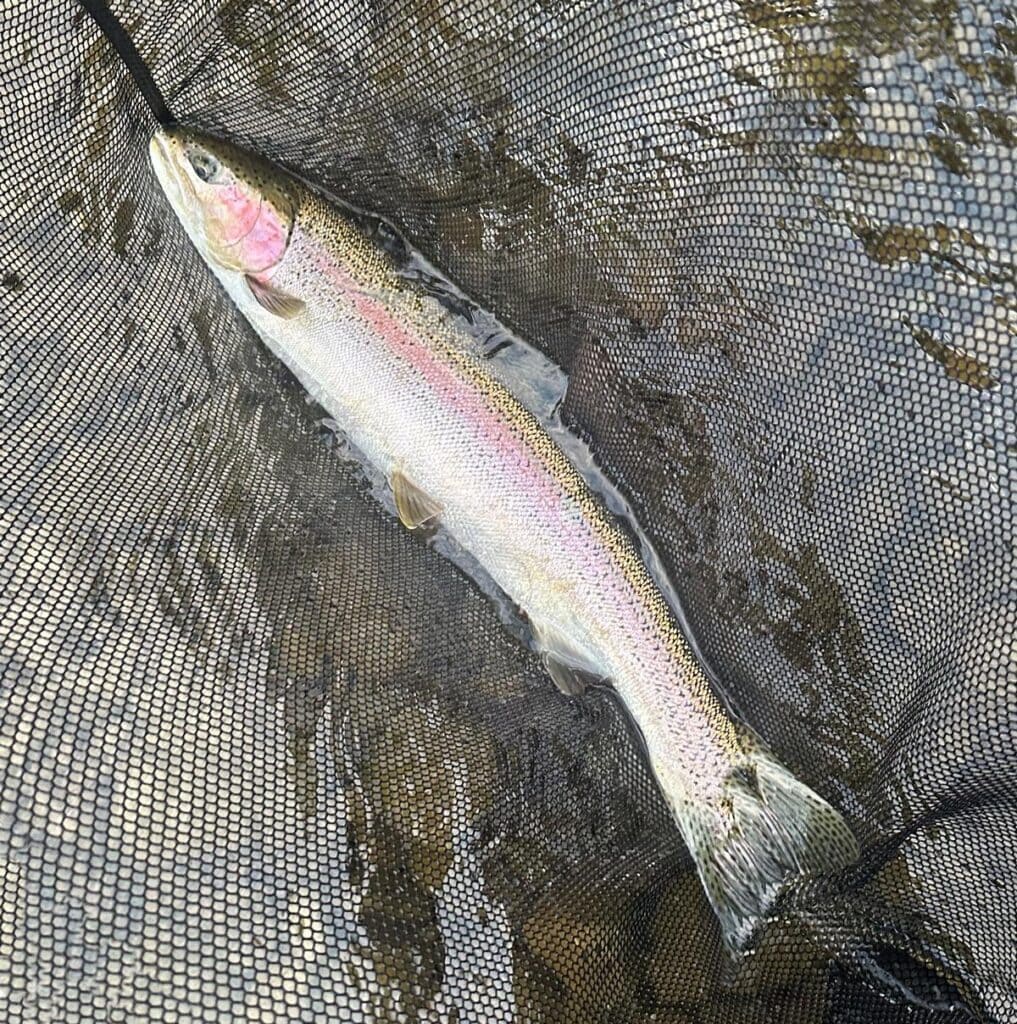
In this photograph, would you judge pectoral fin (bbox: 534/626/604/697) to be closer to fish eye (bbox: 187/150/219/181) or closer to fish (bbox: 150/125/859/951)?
fish (bbox: 150/125/859/951)

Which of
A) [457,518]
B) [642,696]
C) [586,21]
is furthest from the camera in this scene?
[457,518]

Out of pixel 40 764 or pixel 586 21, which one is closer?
pixel 40 764

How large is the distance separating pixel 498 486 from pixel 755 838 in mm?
908

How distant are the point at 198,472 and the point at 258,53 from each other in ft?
2.88

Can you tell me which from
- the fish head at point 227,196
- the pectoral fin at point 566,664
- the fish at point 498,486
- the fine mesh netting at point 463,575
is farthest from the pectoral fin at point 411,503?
the fish head at point 227,196

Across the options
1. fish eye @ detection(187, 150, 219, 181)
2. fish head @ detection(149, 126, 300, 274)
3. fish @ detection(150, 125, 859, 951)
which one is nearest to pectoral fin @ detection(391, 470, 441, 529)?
fish @ detection(150, 125, 859, 951)

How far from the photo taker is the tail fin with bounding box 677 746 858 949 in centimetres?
161

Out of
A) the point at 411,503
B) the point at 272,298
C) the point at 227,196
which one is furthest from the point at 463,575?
the point at 227,196

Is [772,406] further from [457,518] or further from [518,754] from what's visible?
[518,754]

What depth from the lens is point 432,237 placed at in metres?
1.88

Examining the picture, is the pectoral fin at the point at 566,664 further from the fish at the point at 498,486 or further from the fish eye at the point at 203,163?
the fish eye at the point at 203,163

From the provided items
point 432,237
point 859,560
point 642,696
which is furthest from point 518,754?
point 432,237

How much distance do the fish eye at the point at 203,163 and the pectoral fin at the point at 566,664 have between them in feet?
4.02

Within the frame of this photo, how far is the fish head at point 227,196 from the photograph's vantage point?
5.59 ft
